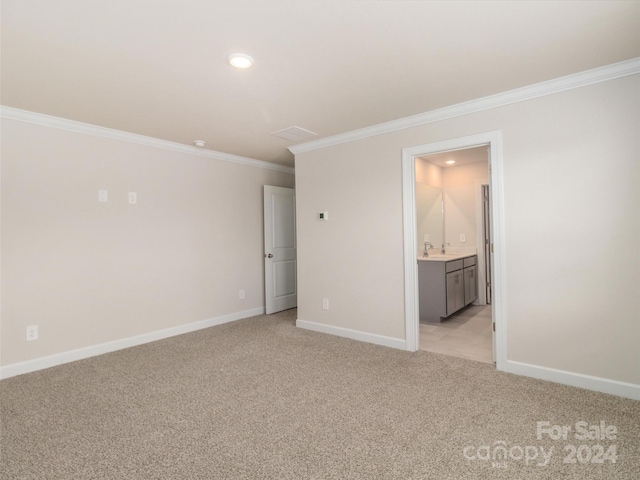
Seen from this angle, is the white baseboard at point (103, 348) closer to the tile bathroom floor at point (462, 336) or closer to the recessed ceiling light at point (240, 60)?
the tile bathroom floor at point (462, 336)

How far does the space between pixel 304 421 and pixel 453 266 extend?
3.31 metres

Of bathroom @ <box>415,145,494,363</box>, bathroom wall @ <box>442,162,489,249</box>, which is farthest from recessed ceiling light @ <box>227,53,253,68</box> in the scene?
bathroom wall @ <box>442,162,489,249</box>

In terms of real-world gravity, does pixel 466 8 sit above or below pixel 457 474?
above

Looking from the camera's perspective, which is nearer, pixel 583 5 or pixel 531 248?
pixel 583 5

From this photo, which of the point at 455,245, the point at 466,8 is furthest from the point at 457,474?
the point at 455,245

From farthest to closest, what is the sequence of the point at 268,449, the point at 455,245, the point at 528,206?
the point at 455,245
the point at 528,206
the point at 268,449

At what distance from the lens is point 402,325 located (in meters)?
3.62

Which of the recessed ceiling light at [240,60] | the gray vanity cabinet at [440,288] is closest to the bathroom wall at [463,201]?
the gray vanity cabinet at [440,288]

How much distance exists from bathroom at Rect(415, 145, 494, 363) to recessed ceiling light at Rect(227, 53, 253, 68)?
126 inches

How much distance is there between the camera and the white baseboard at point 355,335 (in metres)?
3.65

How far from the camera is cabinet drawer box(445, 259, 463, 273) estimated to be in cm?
462

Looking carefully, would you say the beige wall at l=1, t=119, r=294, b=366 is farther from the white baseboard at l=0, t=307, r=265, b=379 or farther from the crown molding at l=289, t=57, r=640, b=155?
the crown molding at l=289, t=57, r=640, b=155

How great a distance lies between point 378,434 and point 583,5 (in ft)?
8.41

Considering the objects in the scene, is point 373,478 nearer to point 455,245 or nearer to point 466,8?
point 466,8
